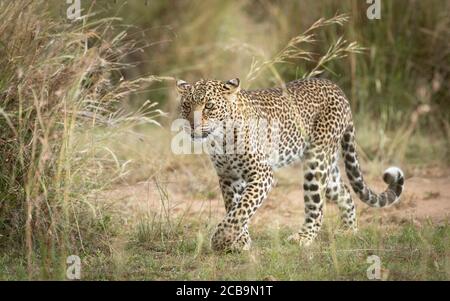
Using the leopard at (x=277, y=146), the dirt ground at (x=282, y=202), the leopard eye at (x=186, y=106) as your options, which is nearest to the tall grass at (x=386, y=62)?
the dirt ground at (x=282, y=202)

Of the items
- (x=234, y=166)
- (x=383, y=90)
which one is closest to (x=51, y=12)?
(x=234, y=166)

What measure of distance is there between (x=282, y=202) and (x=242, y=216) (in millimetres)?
2474

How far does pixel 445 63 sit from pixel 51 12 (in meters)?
6.20

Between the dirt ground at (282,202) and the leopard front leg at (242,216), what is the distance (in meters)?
0.78

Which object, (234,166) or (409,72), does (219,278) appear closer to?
(234,166)

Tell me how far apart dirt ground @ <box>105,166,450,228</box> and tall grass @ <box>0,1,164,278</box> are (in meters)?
0.79

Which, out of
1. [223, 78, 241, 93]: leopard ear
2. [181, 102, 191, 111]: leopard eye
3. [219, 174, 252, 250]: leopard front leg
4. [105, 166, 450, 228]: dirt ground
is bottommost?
[105, 166, 450, 228]: dirt ground

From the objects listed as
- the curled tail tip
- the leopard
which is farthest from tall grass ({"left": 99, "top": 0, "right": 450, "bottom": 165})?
the leopard

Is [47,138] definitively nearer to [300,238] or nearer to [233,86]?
[233,86]

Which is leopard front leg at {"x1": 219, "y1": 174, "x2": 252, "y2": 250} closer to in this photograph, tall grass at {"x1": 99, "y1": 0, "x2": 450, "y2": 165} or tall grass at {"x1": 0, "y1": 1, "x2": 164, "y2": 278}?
tall grass at {"x1": 0, "y1": 1, "x2": 164, "y2": 278}

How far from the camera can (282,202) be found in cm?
1055

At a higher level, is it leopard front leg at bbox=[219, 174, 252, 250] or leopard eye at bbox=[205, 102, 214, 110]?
leopard eye at bbox=[205, 102, 214, 110]

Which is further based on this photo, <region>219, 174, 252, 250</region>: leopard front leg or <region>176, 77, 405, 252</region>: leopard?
<region>219, 174, 252, 250</region>: leopard front leg

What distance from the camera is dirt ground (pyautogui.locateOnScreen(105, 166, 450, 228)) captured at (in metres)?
9.29
